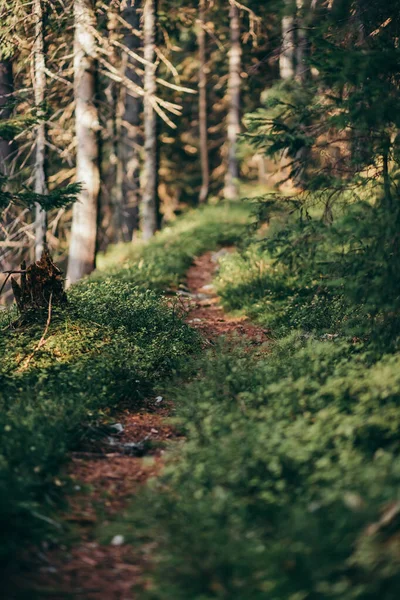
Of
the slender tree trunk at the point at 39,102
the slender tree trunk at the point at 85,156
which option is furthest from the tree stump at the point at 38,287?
the slender tree trunk at the point at 85,156

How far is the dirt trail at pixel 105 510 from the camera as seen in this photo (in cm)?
398

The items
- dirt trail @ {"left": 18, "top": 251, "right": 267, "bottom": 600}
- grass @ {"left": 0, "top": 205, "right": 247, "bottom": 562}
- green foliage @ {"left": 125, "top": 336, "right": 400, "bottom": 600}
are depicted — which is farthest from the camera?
grass @ {"left": 0, "top": 205, "right": 247, "bottom": 562}

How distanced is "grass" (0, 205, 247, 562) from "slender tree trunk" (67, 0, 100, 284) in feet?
6.93

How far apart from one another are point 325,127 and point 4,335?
16.4 ft

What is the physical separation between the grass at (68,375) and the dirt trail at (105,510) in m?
0.21

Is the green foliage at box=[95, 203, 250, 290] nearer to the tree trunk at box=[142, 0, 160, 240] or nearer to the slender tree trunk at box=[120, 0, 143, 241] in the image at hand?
the tree trunk at box=[142, 0, 160, 240]

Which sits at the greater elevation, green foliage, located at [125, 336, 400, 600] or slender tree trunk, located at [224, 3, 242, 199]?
slender tree trunk, located at [224, 3, 242, 199]

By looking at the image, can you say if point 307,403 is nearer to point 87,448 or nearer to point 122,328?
point 87,448

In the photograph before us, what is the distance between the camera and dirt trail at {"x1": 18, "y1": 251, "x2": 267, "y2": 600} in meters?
3.98

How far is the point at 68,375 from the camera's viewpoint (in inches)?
266

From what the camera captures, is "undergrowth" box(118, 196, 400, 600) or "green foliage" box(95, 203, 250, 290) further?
"green foliage" box(95, 203, 250, 290)

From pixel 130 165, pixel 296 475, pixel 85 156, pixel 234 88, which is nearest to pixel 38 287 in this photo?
pixel 296 475

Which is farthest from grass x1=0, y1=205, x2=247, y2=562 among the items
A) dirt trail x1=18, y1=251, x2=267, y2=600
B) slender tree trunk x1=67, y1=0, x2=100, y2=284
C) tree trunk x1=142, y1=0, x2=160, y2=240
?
tree trunk x1=142, y1=0, x2=160, y2=240

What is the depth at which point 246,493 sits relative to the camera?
14.3 ft
